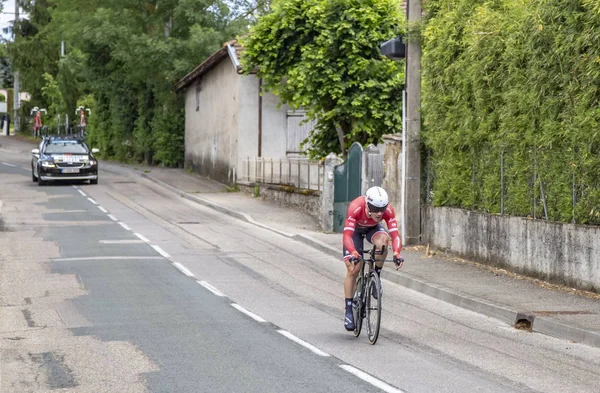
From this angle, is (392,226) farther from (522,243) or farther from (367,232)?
(522,243)

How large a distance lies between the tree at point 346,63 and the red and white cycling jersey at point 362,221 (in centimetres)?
1594

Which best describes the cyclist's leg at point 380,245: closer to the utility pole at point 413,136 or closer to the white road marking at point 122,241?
the utility pole at point 413,136

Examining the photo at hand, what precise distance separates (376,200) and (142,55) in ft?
115

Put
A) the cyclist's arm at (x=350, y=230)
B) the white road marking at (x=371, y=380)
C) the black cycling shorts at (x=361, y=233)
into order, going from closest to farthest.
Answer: the white road marking at (x=371, y=380)
the cyclist's arm at (x=350, y=230)
the black cycling shorts at (x=361, y=233)

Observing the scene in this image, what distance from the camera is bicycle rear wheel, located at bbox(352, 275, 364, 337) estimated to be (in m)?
11.2

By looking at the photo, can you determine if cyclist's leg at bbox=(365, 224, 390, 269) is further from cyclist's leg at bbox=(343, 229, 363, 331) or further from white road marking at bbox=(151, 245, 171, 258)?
white road marking at bbox=(151, 245, 171, 258)

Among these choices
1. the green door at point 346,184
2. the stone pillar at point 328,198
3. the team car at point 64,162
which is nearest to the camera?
the green door at point 346,184

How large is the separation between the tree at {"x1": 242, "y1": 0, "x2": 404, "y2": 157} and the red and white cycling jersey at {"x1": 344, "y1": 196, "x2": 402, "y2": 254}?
15.9 metres

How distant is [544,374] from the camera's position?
30.4 feet

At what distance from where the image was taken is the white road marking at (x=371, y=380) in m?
8.35

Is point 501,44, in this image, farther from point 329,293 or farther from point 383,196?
point 383,196

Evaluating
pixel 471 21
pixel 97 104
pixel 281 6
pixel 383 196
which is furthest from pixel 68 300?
pixel 97 104

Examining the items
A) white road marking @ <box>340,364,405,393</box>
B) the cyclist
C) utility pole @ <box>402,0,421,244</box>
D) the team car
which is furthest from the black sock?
the team car

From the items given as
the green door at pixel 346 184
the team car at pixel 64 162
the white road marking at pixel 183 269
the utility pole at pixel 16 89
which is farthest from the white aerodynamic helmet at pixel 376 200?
the utility pole at pixel 16 89
